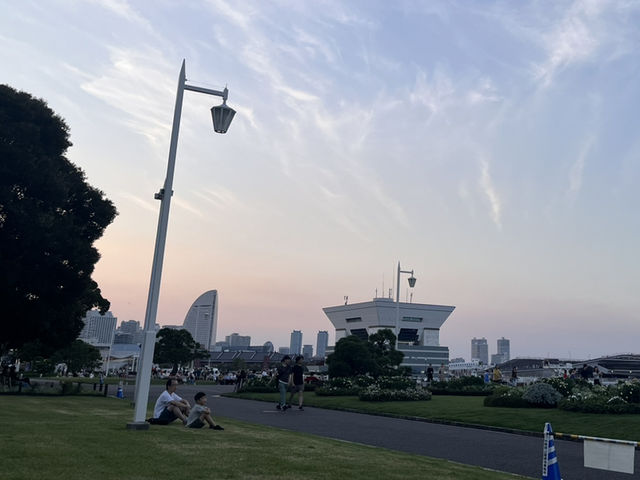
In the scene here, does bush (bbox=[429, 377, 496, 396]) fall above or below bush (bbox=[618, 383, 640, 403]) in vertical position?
below

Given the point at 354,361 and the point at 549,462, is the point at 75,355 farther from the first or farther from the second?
the point at 549,462

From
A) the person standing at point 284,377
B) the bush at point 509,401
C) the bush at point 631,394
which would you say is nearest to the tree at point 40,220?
the person standing at point 284,377

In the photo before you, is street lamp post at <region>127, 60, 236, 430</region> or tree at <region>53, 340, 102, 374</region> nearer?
street lamp post at <region>127, 60, 236, 430</region>

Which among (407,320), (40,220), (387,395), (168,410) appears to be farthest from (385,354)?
(407,320)

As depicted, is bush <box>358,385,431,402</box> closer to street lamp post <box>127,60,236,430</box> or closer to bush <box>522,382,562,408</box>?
bush <box>522,382,562,408</box>

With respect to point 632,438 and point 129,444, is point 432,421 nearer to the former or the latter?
point 632,438

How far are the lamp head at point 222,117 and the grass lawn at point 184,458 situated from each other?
6610mm

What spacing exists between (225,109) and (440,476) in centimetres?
892

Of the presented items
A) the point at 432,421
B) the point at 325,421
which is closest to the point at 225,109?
the point at 325,421

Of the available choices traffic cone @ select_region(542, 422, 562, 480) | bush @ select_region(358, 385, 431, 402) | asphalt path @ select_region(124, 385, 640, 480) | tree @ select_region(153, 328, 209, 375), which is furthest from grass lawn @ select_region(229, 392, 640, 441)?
tree @ select_region(153, 328, 209, 375)

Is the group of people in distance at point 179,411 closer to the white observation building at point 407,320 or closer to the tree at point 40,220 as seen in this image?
the tree at point 40,220

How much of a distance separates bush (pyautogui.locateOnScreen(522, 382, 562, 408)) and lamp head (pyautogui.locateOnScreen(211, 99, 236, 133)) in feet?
50.9

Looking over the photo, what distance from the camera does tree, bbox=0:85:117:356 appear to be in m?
22.3

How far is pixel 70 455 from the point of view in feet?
23.3
